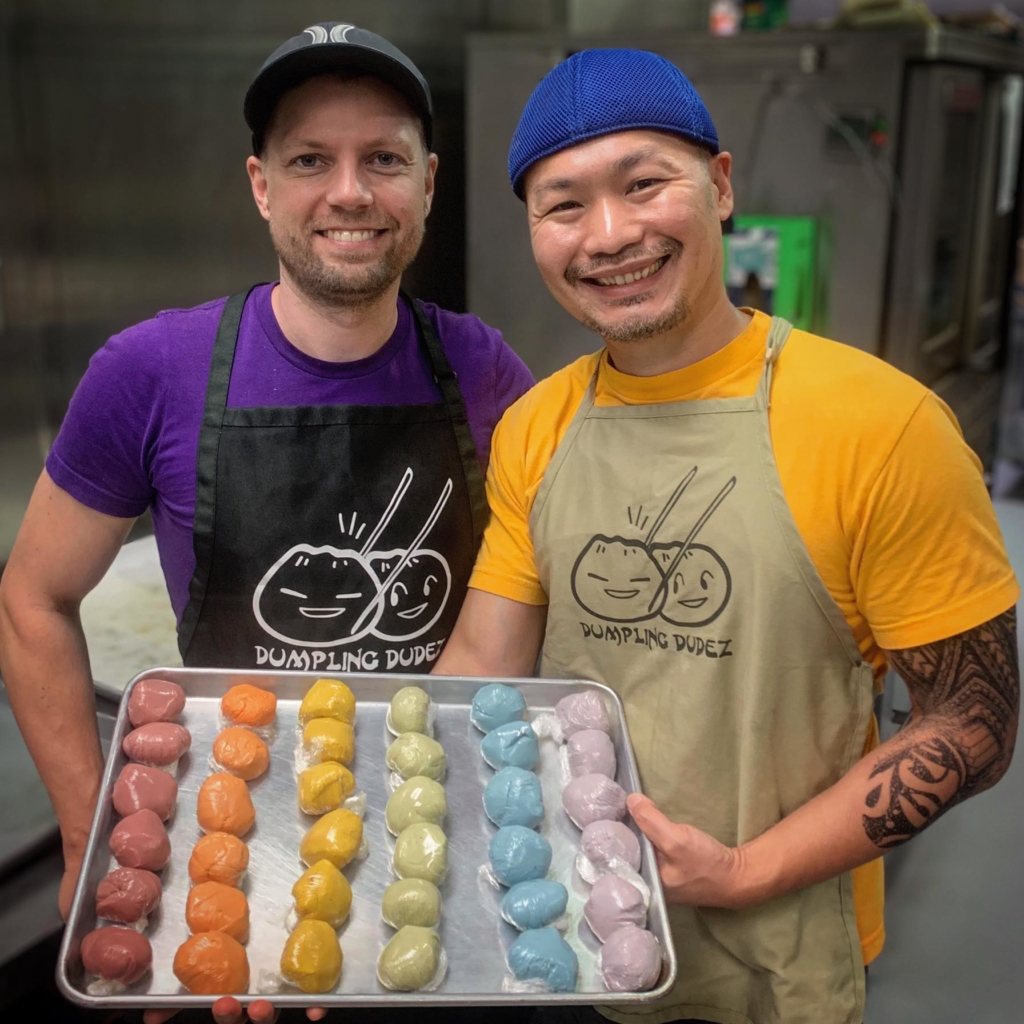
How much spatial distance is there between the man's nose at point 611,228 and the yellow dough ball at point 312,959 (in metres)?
0.82

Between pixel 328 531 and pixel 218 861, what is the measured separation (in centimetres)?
46

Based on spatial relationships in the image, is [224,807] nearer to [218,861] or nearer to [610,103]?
[218,861]

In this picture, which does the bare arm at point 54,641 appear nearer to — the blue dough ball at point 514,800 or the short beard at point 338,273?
the short beard at point 338,273

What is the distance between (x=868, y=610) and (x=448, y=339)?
76 cm

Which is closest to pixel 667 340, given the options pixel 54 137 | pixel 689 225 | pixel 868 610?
pixel 689 225

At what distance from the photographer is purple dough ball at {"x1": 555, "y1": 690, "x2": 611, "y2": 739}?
4.55 feet

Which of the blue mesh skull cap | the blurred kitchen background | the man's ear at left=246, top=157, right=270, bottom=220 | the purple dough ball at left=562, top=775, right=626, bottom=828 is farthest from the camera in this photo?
the blurred kitchen background

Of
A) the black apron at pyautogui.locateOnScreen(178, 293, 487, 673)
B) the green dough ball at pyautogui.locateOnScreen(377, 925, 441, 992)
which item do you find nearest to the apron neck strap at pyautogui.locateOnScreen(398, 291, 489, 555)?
the black apron at pyautogui.locateOnScreen(178, 293, 487, 673)

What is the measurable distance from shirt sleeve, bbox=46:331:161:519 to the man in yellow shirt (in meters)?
0.56

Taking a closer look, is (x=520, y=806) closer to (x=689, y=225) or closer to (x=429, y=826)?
(x=429, y=826)

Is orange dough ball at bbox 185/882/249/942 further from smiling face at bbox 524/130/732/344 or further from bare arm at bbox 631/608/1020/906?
smiling face at bbox 524/130/732/344

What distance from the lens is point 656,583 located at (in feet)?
4.20

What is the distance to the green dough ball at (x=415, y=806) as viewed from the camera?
4.42 feet

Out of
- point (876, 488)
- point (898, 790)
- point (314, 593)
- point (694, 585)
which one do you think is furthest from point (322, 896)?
point (876, 488)
